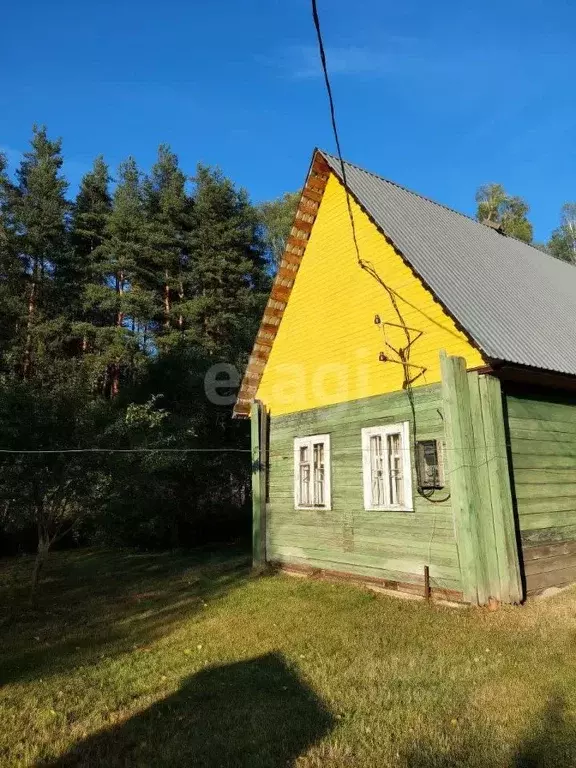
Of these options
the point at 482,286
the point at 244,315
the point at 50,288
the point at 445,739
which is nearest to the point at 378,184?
the point at 482,286

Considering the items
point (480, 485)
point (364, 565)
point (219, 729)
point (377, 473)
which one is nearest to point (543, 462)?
point (480, 485)

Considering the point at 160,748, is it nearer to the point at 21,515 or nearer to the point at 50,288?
the point at 21,515

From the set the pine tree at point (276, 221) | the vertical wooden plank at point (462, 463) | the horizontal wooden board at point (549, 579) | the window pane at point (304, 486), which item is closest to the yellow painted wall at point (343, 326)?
the vertical wooden plank at point (462, 463)

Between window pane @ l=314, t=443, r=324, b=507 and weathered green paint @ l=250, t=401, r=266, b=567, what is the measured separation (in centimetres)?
165

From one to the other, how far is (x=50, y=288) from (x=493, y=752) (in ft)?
88.9

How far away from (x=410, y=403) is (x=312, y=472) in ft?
9.83

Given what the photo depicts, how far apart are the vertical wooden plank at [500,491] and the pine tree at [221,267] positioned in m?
16.7

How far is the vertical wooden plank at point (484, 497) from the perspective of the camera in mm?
7617

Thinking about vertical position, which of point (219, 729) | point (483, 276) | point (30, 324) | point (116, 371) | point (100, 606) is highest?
point (30, 324)

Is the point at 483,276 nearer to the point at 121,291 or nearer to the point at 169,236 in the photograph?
the point at 121,291

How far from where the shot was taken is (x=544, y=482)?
8750mm

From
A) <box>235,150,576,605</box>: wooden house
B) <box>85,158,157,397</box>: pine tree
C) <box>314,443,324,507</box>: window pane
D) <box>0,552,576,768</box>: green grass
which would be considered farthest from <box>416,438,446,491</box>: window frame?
<box>85,158,157,397</box>: pine tree

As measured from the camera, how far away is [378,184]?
1252 cm

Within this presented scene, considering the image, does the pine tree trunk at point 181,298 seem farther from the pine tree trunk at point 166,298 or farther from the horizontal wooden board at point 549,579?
the horizontal wooden board at point 549,579
